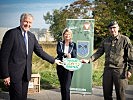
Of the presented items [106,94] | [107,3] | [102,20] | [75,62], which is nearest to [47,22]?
[102,20]

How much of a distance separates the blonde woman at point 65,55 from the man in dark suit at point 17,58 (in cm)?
178

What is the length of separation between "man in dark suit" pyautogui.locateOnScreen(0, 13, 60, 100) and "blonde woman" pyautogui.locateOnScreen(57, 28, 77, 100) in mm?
1776

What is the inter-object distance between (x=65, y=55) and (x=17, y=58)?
6.74ft

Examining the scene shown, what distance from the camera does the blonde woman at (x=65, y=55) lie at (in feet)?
20.1

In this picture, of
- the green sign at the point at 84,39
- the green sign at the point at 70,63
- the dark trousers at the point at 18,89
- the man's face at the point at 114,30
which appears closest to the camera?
the dark trousers at the point at 18,89

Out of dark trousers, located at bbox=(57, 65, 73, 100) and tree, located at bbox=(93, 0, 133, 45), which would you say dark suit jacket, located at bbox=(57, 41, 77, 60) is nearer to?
dark trousers, located at bbox=(57, 65, 73, 100)

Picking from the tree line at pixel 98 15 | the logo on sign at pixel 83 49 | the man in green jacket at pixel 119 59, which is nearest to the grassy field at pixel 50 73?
the logo on sign at pixel 83 49

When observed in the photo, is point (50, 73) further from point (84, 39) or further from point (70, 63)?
point (70, 63)

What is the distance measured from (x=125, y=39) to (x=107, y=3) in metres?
15.2

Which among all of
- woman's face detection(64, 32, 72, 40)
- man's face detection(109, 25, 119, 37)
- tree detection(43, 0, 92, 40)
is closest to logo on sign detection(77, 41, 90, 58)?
woman's face detection(64, 32, 72, 40)

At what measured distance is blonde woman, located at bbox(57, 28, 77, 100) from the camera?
6.13m

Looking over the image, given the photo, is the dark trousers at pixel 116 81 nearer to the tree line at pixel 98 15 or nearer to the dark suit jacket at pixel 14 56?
the dark suit jacket at pixel 14 56

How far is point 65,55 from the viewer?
6180 millimetres

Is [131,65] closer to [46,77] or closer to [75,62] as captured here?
[75,62]
